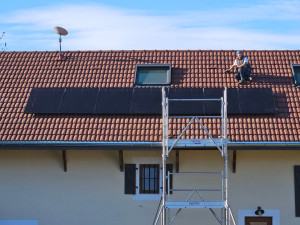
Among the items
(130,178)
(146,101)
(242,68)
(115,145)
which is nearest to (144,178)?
(130,178)

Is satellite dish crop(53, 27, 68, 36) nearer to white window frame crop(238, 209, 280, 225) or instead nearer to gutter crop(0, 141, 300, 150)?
gutter crop(0, 141, 300, 150)

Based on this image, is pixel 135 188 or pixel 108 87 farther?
pixel 108 87

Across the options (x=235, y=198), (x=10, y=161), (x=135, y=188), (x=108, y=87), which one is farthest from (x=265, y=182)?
(x=10, y=161)

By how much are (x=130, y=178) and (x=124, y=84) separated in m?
3.21

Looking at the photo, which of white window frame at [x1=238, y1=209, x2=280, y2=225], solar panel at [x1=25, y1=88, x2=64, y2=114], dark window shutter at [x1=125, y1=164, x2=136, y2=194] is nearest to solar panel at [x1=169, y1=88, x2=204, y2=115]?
dark window shutter at [x1=125, y1=164, x2=136, y2=194]

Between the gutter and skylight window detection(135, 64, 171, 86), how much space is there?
117 inches

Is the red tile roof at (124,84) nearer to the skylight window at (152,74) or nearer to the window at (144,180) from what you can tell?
the skylight window at (152,74)

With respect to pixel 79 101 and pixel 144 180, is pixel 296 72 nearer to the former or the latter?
pixel 144 180

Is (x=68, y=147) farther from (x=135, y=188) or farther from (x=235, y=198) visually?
(x=235, y=198)

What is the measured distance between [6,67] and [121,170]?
5809 millimetres

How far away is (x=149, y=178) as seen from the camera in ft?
52.3

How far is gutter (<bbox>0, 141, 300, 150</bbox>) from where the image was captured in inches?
591

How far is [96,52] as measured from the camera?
19516 millimetres

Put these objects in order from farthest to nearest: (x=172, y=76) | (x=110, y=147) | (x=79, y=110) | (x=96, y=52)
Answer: (x=96, y=52) → (x=172, y=76) → (x=79, y=110) → (x=110, y=147)
